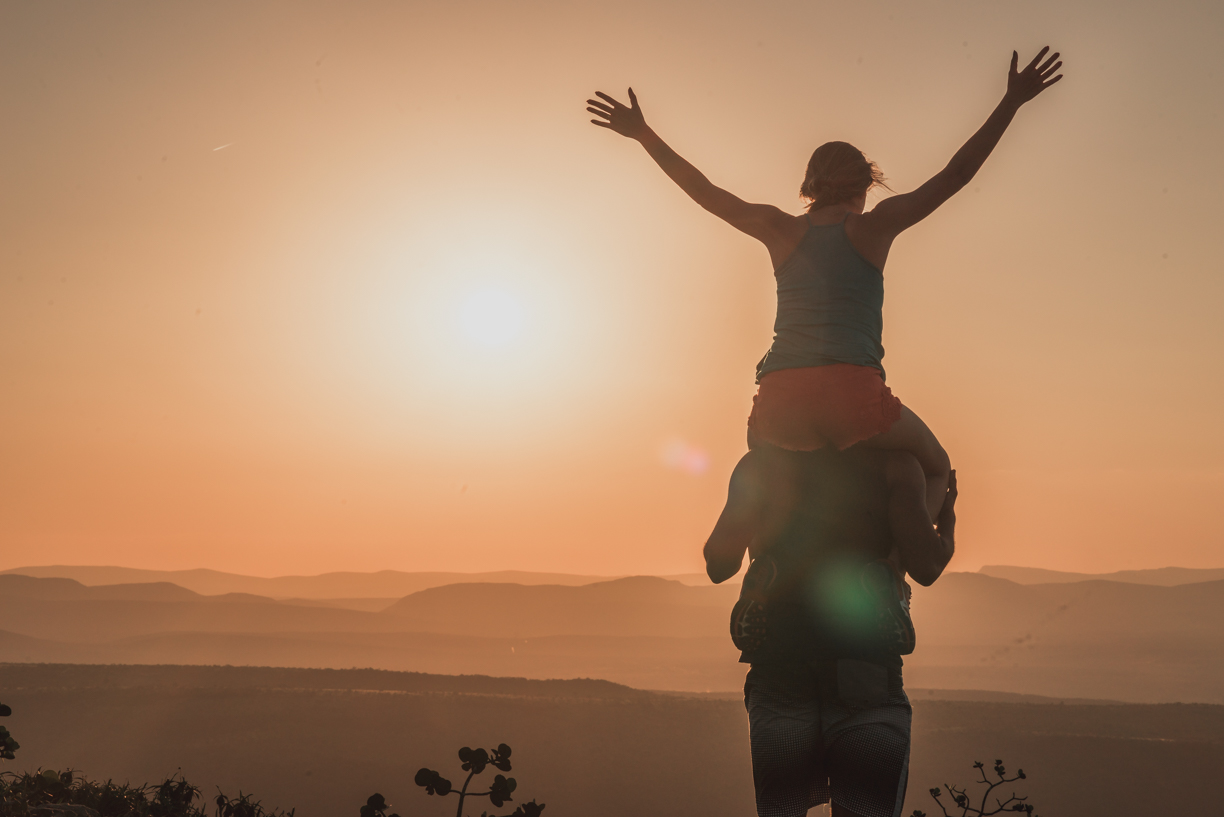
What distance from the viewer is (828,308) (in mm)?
3100

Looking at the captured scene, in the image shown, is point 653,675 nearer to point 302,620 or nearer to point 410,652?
point 410,652

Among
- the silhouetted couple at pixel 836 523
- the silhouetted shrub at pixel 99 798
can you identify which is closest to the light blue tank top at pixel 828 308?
the silhouetted couple at pixel 836 523

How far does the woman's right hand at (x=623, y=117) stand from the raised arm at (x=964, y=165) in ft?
3.15

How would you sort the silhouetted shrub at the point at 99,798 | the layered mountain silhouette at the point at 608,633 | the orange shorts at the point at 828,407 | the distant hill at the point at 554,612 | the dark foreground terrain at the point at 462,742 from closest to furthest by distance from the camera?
1. the orange shorts at the point at 828,407
2. the silhouetted shrub at the point at 99,798
3. the dark foreground terrain at the point at 462,742
4. the layered mountain silhouette at the point at 608,633
5. the distant hill at the point at 554,612

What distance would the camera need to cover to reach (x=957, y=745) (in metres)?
30.5

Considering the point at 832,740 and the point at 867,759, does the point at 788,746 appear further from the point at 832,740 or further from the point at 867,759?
the point at 867,759

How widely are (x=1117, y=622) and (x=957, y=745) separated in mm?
136853

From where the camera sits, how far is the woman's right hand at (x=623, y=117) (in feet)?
11.3

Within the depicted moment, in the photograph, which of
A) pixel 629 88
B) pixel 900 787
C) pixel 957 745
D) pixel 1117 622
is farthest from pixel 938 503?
pixel 1117 622

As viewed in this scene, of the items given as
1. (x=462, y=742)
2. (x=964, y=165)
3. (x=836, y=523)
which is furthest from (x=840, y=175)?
(x=462, y=742)

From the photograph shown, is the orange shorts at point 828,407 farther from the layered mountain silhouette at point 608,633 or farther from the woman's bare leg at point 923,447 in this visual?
the layered mountain silhouette at point 608,633

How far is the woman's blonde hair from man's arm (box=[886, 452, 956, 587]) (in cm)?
102

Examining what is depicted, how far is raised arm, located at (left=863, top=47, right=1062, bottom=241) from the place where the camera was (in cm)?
299

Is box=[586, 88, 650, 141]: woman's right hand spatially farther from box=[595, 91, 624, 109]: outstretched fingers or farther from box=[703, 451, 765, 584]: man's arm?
box=[703, 451, 765, 584]: man's arm
